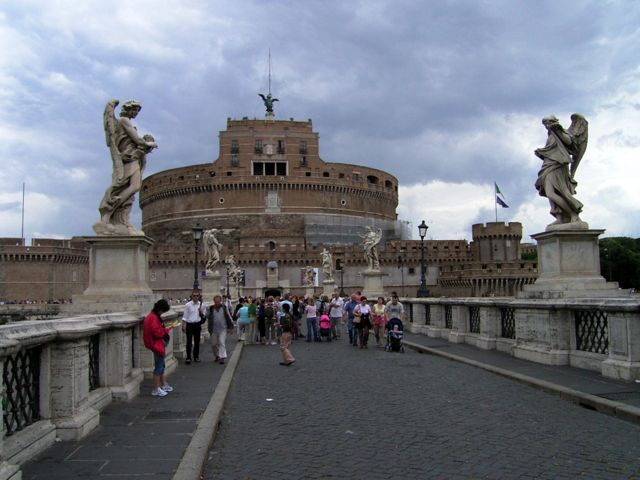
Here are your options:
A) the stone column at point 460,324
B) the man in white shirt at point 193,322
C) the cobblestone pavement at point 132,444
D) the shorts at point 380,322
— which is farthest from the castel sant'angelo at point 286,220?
the cobblestone pavement at point 132,444

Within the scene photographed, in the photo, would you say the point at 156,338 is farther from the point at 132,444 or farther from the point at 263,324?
the point at 263,324

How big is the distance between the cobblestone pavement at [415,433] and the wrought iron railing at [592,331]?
1.35m

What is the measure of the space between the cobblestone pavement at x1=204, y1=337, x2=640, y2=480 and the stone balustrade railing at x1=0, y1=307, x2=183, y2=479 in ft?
4.39

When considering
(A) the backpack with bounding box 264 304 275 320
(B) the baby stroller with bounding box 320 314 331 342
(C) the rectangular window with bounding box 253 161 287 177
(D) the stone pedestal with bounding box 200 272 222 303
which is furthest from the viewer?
(C) the rectangular window with bounding box 253 161 287 177

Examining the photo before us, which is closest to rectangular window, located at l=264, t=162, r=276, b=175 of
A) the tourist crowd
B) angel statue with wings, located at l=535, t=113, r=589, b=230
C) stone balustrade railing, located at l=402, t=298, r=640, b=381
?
the tourist crowd

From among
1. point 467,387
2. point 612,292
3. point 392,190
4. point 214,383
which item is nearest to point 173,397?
point 214,383

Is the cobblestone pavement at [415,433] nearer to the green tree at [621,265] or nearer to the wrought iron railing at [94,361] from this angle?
the wrought iron railing at [94,361]

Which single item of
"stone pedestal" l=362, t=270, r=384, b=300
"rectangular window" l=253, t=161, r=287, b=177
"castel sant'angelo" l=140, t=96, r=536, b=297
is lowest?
→ "stone pedestal" l=362, t=270, r=384, b=300

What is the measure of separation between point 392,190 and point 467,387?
96846mm

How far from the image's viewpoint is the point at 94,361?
716cm

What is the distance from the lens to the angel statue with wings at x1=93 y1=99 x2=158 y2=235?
9.26 meters

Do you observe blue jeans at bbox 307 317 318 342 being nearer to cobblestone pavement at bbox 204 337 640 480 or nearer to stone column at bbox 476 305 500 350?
stone column at bbox 476 305 500 350

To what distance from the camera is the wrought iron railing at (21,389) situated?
4816 millimetres

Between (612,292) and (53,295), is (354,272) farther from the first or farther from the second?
(612,292)
